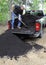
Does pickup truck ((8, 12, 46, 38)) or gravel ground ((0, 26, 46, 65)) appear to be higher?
pickup truck ((8, 12, 46, 38))

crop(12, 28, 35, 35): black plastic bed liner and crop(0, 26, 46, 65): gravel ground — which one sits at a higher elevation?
crop(12, 28, 35, 35): black plastic bed liner

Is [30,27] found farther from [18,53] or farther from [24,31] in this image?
[18,53]

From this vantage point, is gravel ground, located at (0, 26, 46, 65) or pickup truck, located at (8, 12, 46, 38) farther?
pickup truck, located at (8, 12, 46, 38)

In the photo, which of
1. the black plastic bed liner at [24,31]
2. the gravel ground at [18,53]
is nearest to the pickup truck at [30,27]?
the black plastic bed liner at [24,31]

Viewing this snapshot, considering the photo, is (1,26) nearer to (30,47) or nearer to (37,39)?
(37,39)

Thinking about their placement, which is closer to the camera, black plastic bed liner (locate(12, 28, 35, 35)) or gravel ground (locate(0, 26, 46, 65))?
gravel ground (locate(0, 26, 46, 65))

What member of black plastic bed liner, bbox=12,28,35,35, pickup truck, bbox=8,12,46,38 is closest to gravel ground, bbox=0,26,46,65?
black plastic bed liner, bbox=12,28,35,35

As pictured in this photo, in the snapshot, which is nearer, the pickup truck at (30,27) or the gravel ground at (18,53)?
the gravel ground at (18,53)

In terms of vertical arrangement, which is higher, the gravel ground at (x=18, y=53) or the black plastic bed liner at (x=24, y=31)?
the black plastic bed liner at (x=24, y=31)

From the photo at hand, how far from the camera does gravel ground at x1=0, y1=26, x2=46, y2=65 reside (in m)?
6.68

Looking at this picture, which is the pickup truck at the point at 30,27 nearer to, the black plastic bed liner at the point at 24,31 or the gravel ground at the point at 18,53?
the black plastic bed liner at the point at 24,31

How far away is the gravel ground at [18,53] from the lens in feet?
21.9

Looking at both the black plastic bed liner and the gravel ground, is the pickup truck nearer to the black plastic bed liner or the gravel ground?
the black plastic bed liner

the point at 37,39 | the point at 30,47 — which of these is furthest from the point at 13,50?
the point at 37,39
